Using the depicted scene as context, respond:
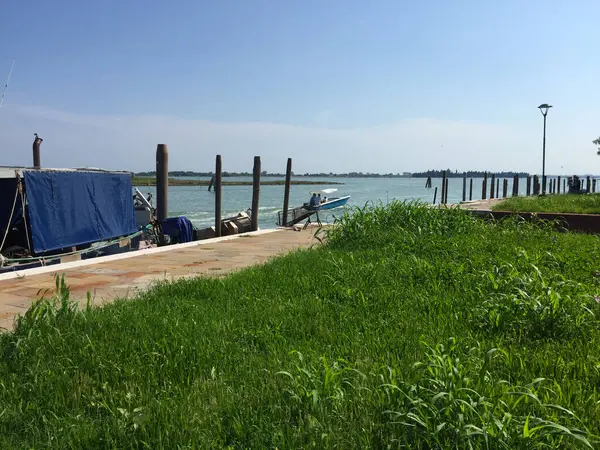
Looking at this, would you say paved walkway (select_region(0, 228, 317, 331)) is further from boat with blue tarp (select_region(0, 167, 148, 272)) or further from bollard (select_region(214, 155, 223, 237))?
bollard (select_region(214, 155, 223, 237))

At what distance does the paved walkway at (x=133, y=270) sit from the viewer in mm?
5425

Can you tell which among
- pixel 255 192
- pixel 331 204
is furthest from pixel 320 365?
pixel 331 204

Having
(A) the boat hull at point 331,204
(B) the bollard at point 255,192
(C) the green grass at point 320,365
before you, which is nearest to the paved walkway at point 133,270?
(C) the green grass at point 320,365

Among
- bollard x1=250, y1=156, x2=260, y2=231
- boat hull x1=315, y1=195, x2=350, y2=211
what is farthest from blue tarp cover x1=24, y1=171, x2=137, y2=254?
boat hull x1=315, y1=195, x2=350, y2=211

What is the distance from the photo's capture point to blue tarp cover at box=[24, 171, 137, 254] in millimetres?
9281

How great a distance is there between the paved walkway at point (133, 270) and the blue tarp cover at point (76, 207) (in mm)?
2240

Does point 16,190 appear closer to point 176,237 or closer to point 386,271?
point 176,237

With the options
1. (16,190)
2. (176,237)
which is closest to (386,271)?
(16,190)

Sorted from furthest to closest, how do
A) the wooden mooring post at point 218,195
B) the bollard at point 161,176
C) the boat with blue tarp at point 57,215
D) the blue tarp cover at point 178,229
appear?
the wooden mooring post at point 218,195 → the bollard at point 161,176 → the blue tarp cover at point 178,229 → the boat with blue tarp at point 57,215

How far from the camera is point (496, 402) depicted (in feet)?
7.72

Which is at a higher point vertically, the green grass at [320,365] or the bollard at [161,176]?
the bollard at [161,176]

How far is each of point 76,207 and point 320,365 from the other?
9.09 metres

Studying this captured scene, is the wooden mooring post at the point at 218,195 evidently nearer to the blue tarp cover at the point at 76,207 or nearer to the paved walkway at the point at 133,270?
the blue tarp cover at the point at 76,207

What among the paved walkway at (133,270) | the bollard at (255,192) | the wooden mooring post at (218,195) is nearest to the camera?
the paved walkway at (133,270)
